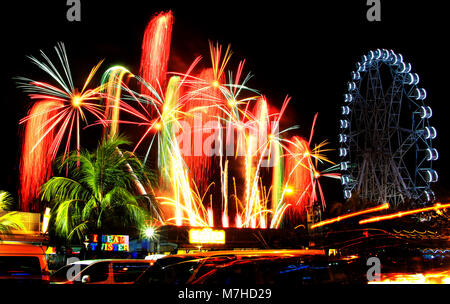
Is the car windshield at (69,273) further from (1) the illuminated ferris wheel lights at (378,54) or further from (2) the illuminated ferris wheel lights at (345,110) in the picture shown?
(1) the illuminated ferris wheel lights at (378,54)

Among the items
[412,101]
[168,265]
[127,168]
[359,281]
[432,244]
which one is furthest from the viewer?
[412,101]

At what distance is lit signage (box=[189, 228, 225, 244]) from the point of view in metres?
26.8

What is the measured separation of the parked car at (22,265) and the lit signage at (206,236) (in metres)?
18.2

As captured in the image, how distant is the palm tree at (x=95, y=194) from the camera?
17031 millimetres

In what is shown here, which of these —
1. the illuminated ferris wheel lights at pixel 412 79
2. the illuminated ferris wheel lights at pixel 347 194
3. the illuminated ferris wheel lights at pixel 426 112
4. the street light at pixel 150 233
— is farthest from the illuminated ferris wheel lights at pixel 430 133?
the street light at pixel 150 233

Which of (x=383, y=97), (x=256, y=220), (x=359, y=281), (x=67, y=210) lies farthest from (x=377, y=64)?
(x=359, y=281)

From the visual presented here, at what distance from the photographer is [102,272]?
11250mm

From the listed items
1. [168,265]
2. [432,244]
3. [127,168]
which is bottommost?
[432,244]

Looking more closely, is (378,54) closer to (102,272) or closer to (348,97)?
(348,97)

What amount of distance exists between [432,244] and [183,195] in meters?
15.2

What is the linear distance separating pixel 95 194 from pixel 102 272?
6.39m

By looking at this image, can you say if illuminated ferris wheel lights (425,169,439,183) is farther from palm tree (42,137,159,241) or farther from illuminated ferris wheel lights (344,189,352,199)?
palm tree (42,137,159,241)
